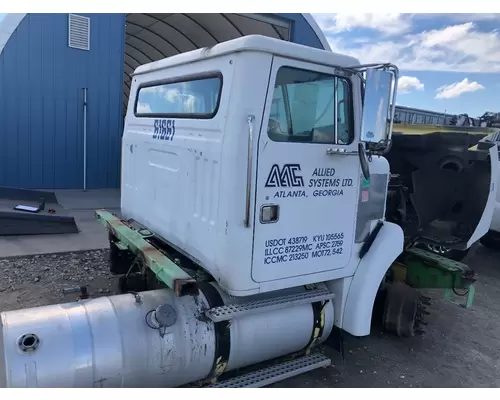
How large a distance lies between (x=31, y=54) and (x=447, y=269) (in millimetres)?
8426

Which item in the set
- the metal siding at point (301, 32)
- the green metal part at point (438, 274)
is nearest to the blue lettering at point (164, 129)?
the green metal part at point (438, 274)

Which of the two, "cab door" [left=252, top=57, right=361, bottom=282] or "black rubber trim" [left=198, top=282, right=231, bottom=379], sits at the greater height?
"cab door" [left=252, top=57, right=361, bottom=282]

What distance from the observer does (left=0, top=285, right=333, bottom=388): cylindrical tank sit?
2367mm

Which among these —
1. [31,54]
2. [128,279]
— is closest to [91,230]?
[128,279]

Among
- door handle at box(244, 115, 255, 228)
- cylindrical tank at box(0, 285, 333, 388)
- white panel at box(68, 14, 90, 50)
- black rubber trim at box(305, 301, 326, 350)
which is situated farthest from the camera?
white panel at box(68, 14, 90, 50)

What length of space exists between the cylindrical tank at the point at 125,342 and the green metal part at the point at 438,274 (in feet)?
6.97

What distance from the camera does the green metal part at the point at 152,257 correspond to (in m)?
2.63

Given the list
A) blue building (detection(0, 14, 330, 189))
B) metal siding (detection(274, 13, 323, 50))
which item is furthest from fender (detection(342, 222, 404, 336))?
metal siding (detection(274, 13, 323, 50))

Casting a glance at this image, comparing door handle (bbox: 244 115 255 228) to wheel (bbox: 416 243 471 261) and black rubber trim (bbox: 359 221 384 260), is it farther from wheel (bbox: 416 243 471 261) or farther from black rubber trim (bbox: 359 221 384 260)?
wheel (bbox: 416 243 471 261)

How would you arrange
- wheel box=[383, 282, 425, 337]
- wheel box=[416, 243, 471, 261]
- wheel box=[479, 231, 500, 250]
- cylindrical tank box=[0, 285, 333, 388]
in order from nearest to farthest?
cylindrical tank box=[0, 285, 333, 388]
wheel box=[383, 282, 425, 337]
wheel box=[416, 243, 471, 261]
wheel box=[479, 231, 500, 250]

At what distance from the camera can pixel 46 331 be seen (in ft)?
7.98

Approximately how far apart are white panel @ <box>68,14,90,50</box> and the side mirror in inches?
311

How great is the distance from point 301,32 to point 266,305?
31.8 ft

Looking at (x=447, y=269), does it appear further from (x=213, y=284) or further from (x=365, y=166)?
(x=213, y=284)
